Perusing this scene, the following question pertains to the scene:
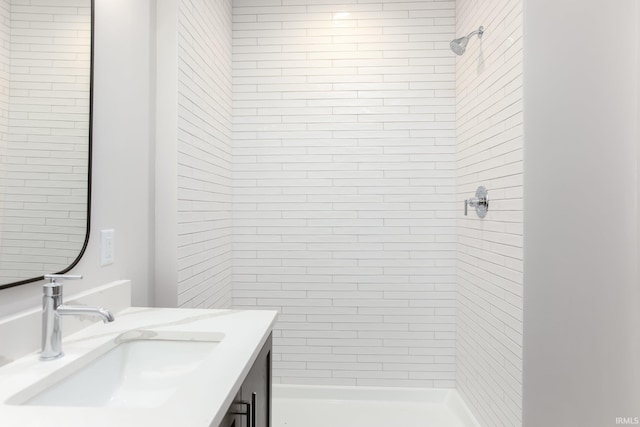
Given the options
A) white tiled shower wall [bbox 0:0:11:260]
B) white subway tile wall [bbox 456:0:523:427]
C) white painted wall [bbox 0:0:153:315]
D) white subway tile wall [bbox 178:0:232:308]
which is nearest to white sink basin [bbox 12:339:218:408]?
white painted wall [bbox 0:0:153:315]

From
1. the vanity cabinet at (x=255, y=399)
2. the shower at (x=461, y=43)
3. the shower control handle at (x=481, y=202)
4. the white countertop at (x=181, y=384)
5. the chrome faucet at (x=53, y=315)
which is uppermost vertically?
the shower at (x=461, y=43)

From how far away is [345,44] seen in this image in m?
2.66

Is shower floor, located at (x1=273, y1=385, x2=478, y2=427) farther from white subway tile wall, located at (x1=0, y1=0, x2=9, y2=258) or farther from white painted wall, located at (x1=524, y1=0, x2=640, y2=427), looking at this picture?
white subway tile wall, located at (x1=0, y1=0, x2=9, y2=258)

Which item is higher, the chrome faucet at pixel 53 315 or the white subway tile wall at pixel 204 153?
the white subway tile wall at pixel 204 153

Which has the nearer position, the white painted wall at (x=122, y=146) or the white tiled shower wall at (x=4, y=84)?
the white tiled shower wall at (x=4, y=84)

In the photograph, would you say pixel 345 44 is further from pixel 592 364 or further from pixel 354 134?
pixel 592 364

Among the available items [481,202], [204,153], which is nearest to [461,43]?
[481,202]

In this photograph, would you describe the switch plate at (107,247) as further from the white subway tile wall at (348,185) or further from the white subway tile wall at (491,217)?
the white subway tile wall at (491,217)

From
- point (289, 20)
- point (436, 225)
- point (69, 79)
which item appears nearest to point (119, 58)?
point (69, 79)

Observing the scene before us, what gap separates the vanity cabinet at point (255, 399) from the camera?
92cm

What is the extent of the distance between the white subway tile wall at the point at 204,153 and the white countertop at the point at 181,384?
523mm

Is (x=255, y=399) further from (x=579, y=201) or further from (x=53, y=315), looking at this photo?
(x=579, y=201)

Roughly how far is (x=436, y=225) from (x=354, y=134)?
0.83m

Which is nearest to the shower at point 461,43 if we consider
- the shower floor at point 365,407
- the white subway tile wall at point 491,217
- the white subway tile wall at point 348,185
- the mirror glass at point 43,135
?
the white subway tile wall at point 491,217
